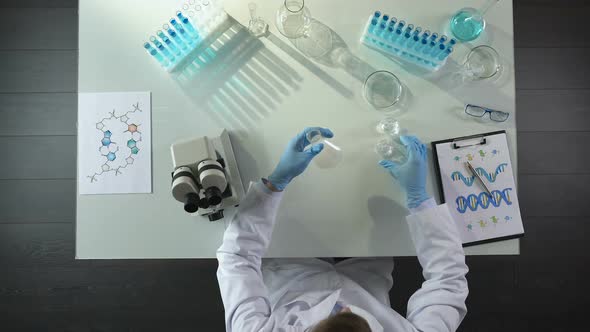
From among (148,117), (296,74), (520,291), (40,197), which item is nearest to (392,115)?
(296,74)

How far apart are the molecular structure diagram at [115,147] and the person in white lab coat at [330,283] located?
0.38 m

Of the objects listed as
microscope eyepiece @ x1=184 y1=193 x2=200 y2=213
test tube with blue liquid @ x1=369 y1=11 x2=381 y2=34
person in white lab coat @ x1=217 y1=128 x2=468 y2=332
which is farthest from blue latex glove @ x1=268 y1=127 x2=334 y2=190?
test tube with blue liquid @ x1=369 y1=11 x2=381 y2=34

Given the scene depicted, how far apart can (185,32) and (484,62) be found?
887mm

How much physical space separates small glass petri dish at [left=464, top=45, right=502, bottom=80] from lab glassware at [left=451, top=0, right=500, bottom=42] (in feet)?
0.15

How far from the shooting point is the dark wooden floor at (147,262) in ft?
5.81

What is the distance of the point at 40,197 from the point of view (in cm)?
180

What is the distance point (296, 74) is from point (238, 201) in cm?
41

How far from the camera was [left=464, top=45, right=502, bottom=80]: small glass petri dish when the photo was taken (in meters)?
1.21

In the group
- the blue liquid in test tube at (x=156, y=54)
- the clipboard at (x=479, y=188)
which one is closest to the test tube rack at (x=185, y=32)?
the blue liquid in test tube at (x=156, y=54)

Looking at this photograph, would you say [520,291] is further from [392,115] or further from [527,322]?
[392,115]

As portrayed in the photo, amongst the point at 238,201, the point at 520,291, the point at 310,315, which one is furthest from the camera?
the point at 520,291

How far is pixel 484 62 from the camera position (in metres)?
1.22

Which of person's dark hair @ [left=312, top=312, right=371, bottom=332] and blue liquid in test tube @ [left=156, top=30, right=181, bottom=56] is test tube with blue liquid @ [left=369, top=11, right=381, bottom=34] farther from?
person's dark hair @ [left=312, top=312, right=371, bottom=332]

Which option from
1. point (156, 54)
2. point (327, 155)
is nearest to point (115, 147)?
point (156, 54)
